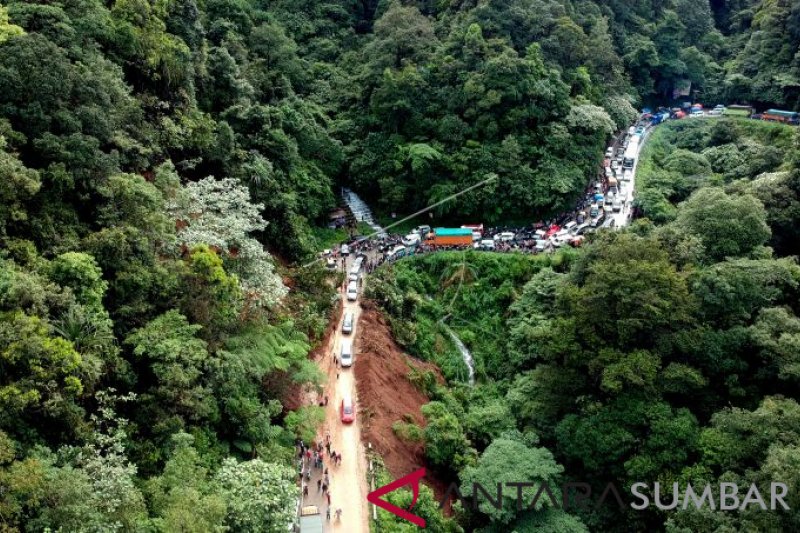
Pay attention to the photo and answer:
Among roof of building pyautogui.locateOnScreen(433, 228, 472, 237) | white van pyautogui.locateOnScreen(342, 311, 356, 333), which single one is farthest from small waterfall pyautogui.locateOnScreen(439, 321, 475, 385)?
white van pyautogui.locateOnScreen(342, 311, 356, 333)

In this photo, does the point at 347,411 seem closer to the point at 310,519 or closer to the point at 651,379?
the point at 310,519

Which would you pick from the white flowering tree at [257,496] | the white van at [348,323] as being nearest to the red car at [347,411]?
the white van at [348,323]

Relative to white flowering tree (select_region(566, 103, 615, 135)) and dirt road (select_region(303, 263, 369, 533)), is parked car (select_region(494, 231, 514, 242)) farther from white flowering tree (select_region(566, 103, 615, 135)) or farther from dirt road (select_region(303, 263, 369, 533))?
dirt road (select_region(303, 263, 369, 533))

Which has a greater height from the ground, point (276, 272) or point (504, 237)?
point (504, 237)

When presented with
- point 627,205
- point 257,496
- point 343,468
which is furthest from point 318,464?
point 627,205

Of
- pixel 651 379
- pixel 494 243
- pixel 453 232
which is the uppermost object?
pixel 453 232

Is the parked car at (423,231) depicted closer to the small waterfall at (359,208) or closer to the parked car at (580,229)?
the small waterfall at (359,208)
